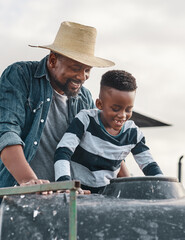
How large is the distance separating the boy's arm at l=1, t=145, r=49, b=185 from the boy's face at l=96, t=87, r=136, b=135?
0.52m

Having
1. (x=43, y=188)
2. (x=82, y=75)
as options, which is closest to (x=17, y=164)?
(x=82, y=75)

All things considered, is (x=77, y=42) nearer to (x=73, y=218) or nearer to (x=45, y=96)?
(x=45, y=96)

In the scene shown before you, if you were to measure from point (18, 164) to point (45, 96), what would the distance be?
1.88ft

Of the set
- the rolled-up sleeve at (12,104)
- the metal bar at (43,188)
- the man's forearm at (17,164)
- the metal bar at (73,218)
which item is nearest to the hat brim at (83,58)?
the rolled-up sleeve at (12,104)

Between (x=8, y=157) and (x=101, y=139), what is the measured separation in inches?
21.3

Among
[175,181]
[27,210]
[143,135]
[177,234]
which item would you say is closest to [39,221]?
[27,210]

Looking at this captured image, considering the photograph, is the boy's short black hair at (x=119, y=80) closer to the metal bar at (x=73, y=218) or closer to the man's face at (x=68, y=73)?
the man's face at (x=68, y=73)

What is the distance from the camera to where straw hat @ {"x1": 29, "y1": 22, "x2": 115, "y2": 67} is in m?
2.93

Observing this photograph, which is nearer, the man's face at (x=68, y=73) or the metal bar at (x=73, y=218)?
the metal bar at (x=73, y=218)

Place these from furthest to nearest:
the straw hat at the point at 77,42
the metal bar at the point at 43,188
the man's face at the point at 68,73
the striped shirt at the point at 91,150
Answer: the straw hat at the point at 77,42 → the man's face at the point at 68,73 → the striped shirt at the point at 91,150 → the metal bar at the point at 43,188

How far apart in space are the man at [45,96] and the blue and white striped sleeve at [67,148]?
5.4 inches

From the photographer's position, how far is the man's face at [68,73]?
283 cm

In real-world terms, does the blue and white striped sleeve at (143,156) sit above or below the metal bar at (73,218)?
below

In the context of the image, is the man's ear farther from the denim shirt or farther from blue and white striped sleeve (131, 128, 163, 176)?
blue and white striped sleeve (131, 128, 163, 176)
